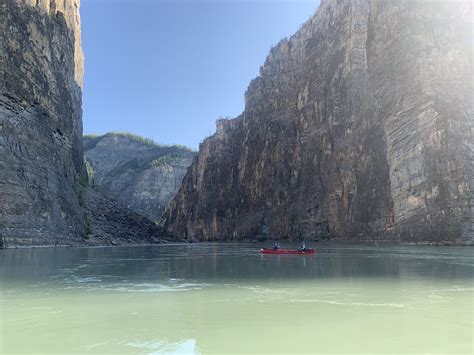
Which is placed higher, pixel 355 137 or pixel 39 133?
pixel 355 137

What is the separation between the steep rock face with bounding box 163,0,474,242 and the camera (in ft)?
190

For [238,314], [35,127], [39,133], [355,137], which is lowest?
[238,314]

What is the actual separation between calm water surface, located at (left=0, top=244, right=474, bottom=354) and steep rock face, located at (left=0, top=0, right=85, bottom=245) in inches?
1040

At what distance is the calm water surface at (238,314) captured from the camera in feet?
30.9

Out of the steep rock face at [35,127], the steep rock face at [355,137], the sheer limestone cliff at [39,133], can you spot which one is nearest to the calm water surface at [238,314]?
the steep rock face at [35,127]

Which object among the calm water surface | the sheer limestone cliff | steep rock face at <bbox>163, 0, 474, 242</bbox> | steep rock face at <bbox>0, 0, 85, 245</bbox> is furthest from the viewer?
steep rock face at <bbox>163, 0, 474, 242</bbox>

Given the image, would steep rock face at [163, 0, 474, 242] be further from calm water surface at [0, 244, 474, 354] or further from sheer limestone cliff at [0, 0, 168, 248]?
sheer limestone cliff at [0, 0, 168, 248]

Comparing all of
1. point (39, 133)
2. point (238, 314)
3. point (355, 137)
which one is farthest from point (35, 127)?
point (355, 137)

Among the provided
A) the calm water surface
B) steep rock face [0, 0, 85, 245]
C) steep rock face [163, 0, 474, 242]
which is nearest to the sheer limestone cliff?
steep rock face [0, 0, 85, 245]

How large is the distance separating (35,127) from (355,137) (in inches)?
2218

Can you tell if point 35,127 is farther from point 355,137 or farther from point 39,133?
point 355,137

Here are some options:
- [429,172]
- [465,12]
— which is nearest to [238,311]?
[429,172]

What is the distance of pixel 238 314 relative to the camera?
41.5ft

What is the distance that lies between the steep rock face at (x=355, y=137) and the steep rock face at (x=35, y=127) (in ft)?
152
